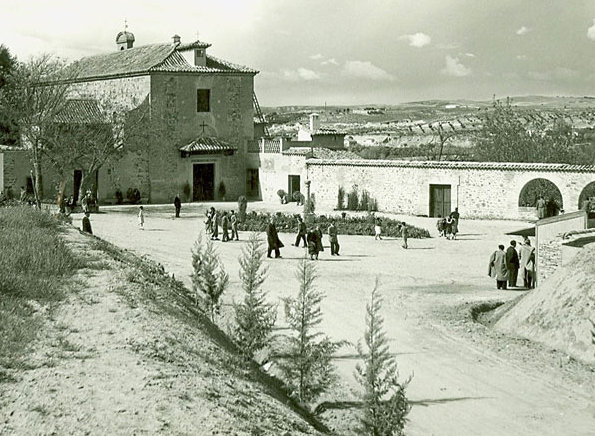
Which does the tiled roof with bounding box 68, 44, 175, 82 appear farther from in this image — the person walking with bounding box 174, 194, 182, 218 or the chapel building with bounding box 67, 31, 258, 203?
the person walking with bounding box 174, 194, 182, 218

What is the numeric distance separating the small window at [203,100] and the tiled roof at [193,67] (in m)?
1.01

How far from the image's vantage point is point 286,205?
1547 inches

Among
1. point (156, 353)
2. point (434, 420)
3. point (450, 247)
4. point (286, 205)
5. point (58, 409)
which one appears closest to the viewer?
point (58, 409)

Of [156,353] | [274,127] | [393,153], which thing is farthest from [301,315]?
[274,127]

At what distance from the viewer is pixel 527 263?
20.4 metres

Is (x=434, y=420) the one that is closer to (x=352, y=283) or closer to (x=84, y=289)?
(x=84, y=289)

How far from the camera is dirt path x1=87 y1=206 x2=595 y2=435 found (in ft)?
37.2

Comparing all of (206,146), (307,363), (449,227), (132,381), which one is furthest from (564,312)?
(206,146)

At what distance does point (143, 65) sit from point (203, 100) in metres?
3.37

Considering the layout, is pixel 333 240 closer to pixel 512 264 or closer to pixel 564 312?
pixel 512 264

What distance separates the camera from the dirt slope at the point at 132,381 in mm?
8016

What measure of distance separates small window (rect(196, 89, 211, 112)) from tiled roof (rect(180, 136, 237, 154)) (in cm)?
140

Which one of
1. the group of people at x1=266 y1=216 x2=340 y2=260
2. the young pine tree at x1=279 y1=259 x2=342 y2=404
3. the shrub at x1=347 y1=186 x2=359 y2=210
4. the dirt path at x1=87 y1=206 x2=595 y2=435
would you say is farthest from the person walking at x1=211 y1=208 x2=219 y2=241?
the young pine tree at x1=279 y1=259 x2=342 y2=404

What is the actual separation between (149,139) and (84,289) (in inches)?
1085
